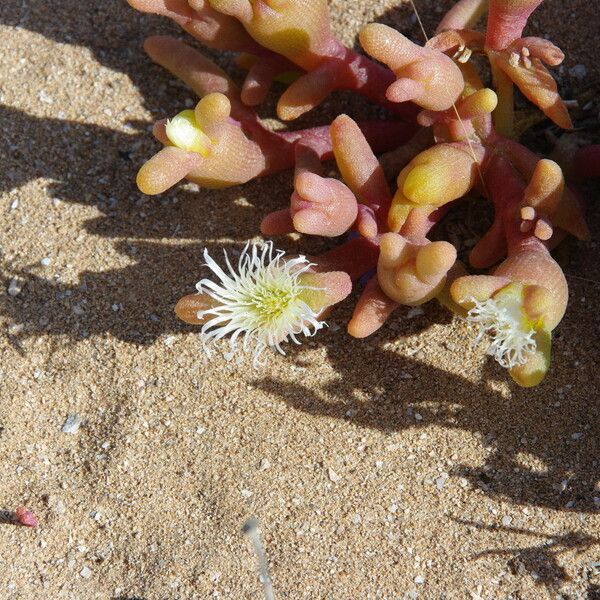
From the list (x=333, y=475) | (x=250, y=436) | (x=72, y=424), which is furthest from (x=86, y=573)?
(x=333, y=475)

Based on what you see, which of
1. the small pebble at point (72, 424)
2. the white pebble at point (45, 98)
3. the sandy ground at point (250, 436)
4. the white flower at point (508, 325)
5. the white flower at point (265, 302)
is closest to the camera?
the white flower at point (508, 325)

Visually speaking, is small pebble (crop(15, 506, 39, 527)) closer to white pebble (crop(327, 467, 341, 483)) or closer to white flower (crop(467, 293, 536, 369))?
white pebble (crop(327, 467, 341, 483))

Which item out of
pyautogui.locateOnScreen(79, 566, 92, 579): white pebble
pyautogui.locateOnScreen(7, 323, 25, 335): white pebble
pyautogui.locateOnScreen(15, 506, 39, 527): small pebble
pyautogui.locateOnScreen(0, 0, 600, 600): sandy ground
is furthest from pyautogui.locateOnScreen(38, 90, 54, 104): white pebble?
pyautogui.locateOnScreen(79, 566, 92, 579): white pebble

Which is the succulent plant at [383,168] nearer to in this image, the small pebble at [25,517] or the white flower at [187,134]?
the white flower at [187,134]

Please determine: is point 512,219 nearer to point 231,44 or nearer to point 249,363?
point 249,363

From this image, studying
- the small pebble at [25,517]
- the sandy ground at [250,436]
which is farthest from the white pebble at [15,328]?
the small pebble at [25,517]

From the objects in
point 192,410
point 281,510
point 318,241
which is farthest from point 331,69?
point 281,510

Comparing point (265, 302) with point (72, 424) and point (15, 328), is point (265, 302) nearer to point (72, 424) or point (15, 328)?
point (72, 424)

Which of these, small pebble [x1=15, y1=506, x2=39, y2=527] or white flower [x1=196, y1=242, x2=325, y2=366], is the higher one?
white flower [x1=196, y1=242, x2=325, y2=366]
